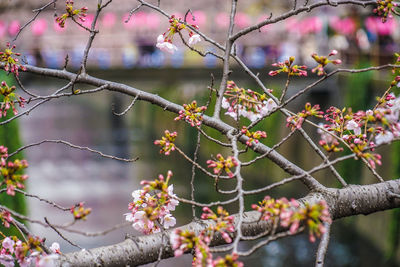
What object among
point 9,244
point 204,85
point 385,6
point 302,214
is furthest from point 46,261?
point 204,85

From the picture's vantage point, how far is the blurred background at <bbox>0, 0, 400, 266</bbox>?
32.3 ft

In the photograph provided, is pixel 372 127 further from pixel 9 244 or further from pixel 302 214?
pixel 9 244

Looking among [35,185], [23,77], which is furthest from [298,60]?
[35,185]

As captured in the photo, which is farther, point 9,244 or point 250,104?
point 250,104

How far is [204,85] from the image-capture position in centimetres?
1411

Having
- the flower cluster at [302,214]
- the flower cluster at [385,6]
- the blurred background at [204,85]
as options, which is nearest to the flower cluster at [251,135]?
the flower cluster at [302,214]

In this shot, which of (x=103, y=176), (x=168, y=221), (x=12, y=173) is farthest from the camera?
(x=103, y=176)

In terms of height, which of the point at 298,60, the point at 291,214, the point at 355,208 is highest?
the point at 298,60

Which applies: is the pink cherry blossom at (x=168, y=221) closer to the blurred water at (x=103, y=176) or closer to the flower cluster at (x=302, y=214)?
the flower cluster at (x=302, y=214)

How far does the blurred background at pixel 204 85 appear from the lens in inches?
388

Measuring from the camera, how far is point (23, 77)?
10242mm

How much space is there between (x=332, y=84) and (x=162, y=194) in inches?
488

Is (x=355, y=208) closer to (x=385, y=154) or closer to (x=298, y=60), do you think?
(x=385, y=154)

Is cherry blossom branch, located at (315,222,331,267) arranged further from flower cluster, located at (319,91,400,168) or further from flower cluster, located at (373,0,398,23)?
flower cluster, located at (373,0,398,23)
